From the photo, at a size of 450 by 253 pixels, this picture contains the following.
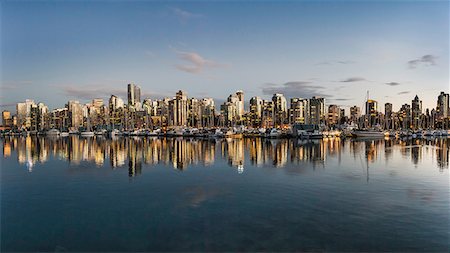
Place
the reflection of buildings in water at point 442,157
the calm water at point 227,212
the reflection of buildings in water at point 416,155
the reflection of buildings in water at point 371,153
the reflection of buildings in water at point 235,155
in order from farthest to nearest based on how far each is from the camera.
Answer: the reflection of buildings in water at point 371,153
the reflection of buildings in water at point 416,155
the reflection of buildings in water at point 235,155
the reflection of buildings in water at point 442,157
the calm water at point 227,212

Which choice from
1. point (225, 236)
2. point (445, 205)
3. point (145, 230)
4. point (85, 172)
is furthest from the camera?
point (85, 172)

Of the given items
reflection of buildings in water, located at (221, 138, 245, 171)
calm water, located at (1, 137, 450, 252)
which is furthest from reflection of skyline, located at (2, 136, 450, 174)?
calm water, located at (1, 137, 450, 252)

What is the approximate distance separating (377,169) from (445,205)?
21.5m

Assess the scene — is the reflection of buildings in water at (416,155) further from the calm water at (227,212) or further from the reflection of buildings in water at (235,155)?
the reflection of buildings in water at (235,155)

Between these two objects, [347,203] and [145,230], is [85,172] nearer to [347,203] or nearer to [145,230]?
[145,230]

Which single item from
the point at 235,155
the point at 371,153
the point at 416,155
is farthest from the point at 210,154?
the point at 416,155

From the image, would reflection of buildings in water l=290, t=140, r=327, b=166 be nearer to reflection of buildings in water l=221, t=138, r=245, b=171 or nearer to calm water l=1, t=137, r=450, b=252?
reflection of buildings in water l=221, t=138, r=245, b=171

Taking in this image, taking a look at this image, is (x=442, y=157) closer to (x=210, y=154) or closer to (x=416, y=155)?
(x=416, y=155)

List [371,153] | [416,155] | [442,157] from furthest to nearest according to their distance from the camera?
[371,153] < [416,155] < [442,157]

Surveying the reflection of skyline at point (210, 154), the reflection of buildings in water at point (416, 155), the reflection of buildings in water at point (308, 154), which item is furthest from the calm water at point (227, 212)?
the reflection of buildings in water at point (416, 155)

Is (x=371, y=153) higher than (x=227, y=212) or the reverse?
the reverse

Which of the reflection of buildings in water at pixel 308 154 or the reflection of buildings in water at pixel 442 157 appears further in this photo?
the reflection of buildings in water at pixel 308 154

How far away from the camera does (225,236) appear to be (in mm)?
19797

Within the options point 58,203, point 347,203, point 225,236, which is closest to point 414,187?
point 347,203
